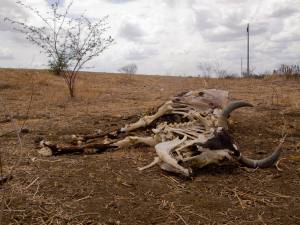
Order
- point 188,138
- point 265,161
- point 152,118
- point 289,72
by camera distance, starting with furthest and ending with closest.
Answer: point 289,72 → point 152,118 → point 188,138 → point 265,161

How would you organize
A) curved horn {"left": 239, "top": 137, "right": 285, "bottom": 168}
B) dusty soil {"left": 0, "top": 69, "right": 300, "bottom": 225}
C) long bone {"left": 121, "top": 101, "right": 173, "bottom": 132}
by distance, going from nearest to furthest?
dusty soil {"left": 0, "top": 69, "right": 300, "bottom": 225}
curved horn {"left": 239, "top": 137, "right": 285, "bottom": 168}
long bone {"left": 121, "top": 101, "right": 173, "bottom": 132}

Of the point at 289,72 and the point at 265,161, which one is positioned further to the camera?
the point at 289,72

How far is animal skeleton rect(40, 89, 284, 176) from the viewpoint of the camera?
4410mm

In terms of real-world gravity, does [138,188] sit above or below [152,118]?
below

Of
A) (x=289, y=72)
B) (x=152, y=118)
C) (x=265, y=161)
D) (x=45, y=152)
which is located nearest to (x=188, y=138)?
(x=265, y=161)

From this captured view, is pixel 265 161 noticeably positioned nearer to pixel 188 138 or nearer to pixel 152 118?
pixel 188 138

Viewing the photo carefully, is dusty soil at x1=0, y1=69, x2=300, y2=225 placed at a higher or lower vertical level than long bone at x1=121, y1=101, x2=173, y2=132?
lower

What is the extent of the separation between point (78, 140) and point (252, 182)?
2264 millimetres

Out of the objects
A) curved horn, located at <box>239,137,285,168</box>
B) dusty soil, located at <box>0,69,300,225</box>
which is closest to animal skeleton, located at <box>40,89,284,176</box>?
curved horn, located at <box>239,137,285,168</box>

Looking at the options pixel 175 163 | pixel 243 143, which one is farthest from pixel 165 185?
pixel 243 143

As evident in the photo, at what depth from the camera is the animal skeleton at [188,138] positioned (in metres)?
4.41

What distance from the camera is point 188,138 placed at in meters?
5.04

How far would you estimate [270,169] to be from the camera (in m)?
4.70

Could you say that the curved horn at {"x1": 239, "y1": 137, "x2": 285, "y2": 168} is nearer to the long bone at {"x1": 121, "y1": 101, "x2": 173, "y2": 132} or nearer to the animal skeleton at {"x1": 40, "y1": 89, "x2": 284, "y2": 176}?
the animal skeleton at {"x1": 40, "y1": 89, "x2": 284, "y2": 176}
